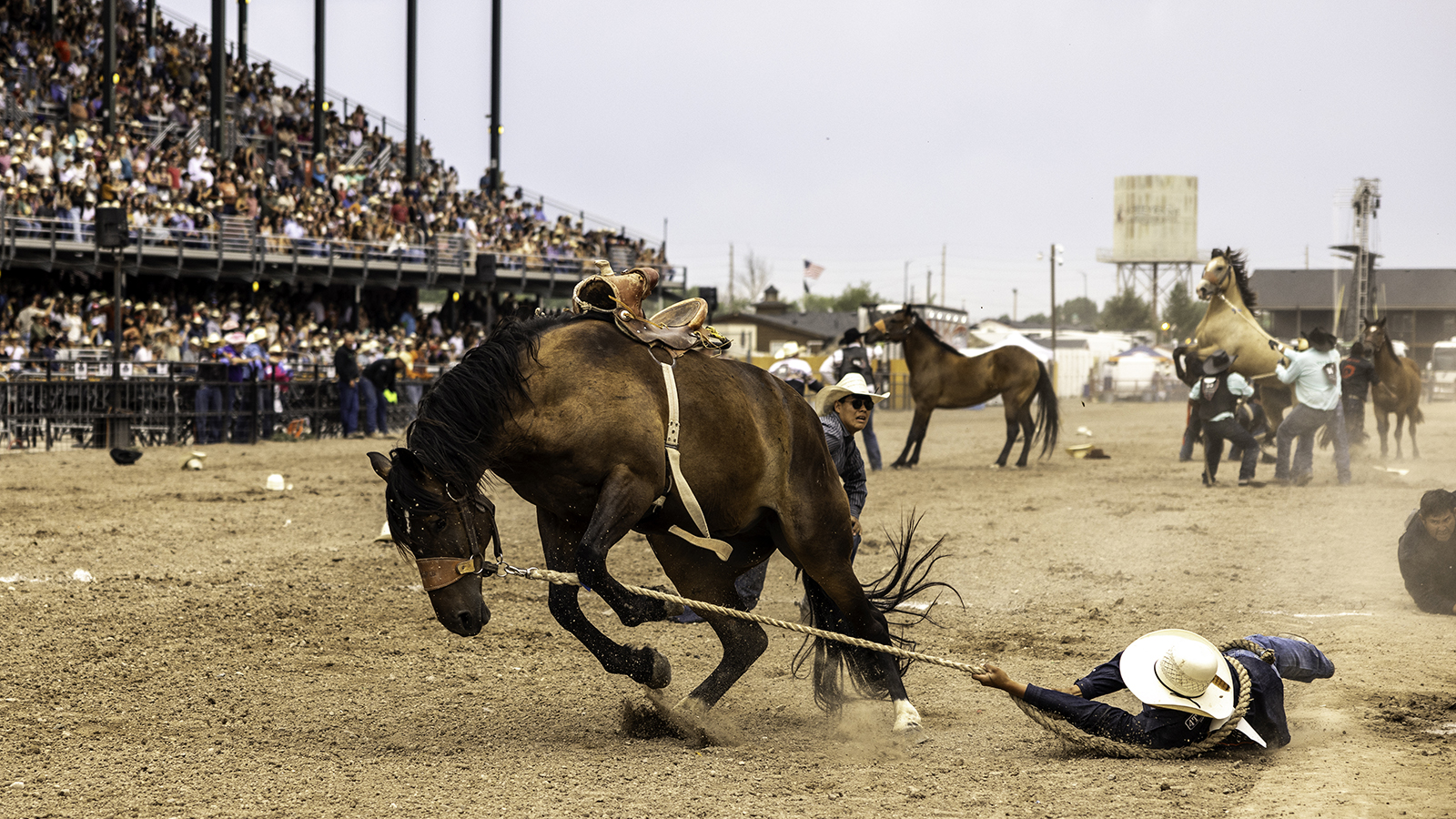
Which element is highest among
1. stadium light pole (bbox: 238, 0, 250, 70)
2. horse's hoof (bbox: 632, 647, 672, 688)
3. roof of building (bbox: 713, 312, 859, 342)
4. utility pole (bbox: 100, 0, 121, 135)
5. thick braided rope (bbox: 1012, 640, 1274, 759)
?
stadium light pole (bbox: 238, 0, 250, 70)

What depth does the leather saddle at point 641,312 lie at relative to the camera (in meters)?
4.67

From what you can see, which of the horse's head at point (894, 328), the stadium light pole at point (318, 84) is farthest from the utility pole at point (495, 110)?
the horse's head at point (894, 328)

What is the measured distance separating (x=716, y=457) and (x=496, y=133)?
31789 mm

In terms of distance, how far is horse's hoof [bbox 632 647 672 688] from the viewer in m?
4.39

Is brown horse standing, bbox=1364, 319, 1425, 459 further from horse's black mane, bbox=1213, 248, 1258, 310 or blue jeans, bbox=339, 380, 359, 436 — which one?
blue jeans, bbox=339, 380, 359, 436

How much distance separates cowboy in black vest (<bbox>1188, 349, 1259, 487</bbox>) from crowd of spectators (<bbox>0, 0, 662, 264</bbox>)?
62.3ft

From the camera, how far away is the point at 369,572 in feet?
27.2

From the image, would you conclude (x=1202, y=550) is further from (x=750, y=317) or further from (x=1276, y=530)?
(x=750, y=317)

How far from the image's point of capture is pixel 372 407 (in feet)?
67.9

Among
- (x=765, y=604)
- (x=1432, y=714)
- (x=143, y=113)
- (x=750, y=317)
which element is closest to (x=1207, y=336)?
(x=765, y=604)

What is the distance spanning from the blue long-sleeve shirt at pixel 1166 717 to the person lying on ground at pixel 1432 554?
2.76 metres

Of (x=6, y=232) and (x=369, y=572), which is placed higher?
(x=6, y=232)

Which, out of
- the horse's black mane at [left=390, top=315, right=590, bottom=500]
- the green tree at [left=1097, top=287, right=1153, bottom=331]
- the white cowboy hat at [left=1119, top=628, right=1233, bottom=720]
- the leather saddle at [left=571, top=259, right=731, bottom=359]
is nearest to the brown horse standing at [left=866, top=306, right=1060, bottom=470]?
the leather saddle at [left=571, top=259, right=731, bottom=359]

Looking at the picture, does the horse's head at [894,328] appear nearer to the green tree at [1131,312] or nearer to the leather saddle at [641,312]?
the leather saddle at [641,312]
